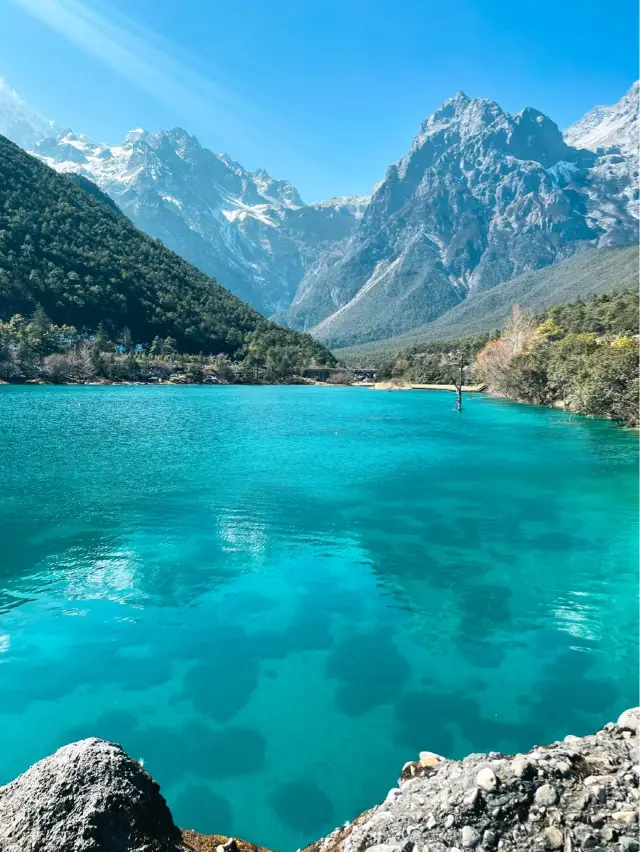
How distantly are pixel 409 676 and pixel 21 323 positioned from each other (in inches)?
5331

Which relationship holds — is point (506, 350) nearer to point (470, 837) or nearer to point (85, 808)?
point (470, 837)

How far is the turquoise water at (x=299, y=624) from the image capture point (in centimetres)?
821

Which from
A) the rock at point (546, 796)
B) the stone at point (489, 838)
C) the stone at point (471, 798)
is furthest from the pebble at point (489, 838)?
the rock at point (546, 796)

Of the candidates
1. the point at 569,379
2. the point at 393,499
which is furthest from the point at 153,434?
the point at 569,379

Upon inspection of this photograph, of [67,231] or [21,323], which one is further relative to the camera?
[67,231]

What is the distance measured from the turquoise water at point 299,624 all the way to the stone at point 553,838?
4.31 m

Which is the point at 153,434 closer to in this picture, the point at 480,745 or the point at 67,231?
the point at 480,745

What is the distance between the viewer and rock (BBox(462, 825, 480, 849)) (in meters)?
3.70

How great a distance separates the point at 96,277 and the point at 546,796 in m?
160

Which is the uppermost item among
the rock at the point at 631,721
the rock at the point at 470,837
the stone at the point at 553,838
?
the stone at the point at 553,838

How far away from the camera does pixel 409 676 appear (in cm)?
1045

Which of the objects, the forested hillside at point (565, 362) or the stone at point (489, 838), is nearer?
the stone at point (489, 838)

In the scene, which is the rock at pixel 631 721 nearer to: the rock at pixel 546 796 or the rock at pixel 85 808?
the rock at pixel 546 796

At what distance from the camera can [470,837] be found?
147 inches
